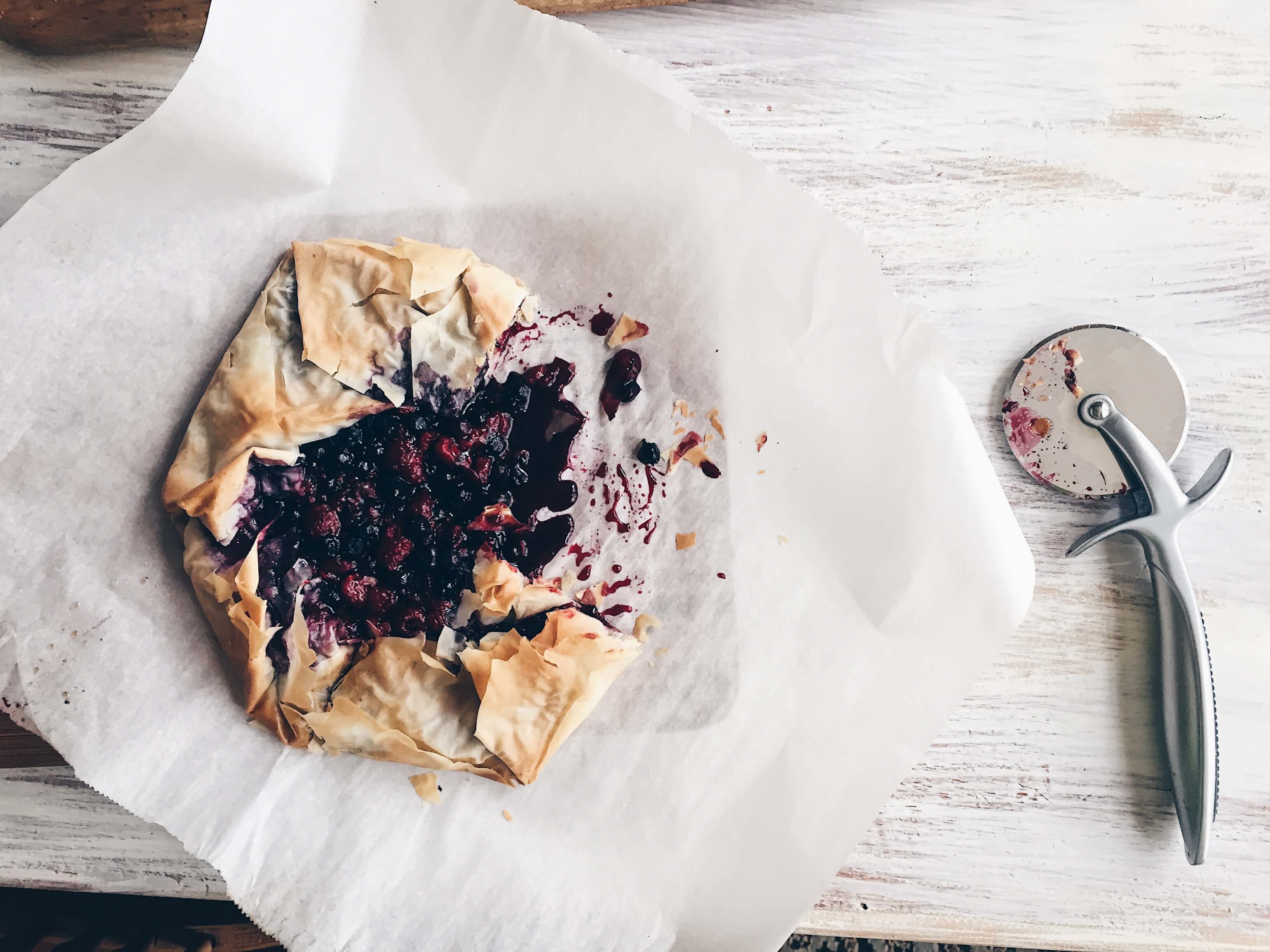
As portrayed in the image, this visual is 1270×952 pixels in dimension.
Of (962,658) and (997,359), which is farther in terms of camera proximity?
(997,359)

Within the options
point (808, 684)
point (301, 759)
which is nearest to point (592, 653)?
point (808, 684)

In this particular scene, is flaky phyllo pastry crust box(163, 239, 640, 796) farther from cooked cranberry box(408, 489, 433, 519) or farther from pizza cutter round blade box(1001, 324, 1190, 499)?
pizza cutter round blade box(1001, 324, 1190, 499)

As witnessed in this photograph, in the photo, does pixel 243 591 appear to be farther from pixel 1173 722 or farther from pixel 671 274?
pixel 1173 722

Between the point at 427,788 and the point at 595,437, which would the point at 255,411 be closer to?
the point at 595,437

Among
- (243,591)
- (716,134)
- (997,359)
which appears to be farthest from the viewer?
(997,359)

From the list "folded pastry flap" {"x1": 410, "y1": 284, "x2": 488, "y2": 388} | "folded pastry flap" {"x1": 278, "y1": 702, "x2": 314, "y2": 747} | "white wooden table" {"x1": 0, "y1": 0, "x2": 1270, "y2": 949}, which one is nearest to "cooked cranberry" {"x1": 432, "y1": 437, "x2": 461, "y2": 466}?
"folded pastry flap" {"x1": 410, "y1": 284, "x2": 488, "y2": 388}

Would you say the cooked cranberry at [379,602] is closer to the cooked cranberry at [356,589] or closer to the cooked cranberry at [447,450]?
the cooked cranberry at [356,589]

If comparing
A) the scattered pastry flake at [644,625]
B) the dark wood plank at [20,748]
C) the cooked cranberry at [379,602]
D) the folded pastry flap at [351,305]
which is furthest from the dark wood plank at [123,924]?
the folded pastry flap at [351,305]
